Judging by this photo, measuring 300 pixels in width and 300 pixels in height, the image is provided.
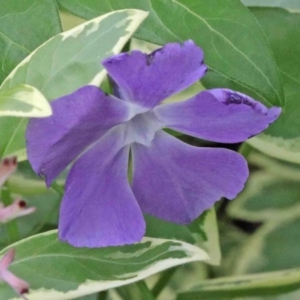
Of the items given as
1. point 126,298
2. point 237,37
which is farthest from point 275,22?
point 126,298

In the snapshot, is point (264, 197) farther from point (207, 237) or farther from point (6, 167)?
point (6, 167)

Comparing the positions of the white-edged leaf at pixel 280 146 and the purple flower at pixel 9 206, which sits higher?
the purple flower at pixel 9 206

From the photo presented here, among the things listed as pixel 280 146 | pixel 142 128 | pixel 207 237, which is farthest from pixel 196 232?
pixel 142 128

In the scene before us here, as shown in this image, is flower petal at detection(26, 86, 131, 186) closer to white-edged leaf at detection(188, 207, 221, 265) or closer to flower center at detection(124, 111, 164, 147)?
flower center at detection(124, 111, 164, 147)

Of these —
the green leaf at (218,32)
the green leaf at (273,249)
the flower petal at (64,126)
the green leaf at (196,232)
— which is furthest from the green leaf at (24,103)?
the green leaf at (273,249)

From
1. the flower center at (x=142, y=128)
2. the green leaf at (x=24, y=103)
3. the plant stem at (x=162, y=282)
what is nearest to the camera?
the green leaf at (x=24, y=103)

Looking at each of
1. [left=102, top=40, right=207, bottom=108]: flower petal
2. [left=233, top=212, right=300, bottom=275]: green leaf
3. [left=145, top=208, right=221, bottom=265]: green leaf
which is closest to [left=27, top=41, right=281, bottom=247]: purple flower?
[left=102, top=40, right=207, bottom=108]: flower petal

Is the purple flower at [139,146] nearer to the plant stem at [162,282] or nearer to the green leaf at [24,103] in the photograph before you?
the green leaf at [24,103]
